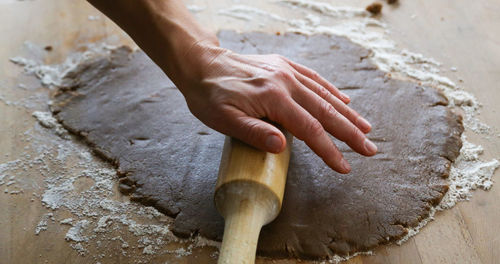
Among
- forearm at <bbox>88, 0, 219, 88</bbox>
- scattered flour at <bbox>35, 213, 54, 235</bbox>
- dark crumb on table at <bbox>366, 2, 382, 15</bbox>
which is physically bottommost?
scattered flour at <bbox>35, 213, 54, 235</bbox>

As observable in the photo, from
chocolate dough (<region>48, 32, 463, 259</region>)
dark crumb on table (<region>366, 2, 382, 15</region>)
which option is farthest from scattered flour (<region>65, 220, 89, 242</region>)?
dark crumb on table (<region>366, 2, 382, 15</region>)

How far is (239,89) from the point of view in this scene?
3.93 feet

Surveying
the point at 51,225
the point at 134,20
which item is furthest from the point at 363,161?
the point at 51,225

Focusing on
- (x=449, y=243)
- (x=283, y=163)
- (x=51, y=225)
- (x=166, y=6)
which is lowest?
(x=51, y=225)

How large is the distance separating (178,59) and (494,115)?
1167 millimetres

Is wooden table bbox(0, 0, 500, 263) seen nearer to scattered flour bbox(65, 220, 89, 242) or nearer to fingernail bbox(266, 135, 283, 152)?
scattered flour bbox(65, 220, 89, 242)

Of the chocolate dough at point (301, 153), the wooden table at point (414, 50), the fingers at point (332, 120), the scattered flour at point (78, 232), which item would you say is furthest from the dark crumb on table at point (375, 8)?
the scattered flour at point (78, 232)

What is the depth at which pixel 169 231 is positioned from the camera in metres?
1.27

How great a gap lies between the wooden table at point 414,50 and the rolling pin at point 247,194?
0.55 ft

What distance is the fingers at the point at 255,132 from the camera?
1120 mm

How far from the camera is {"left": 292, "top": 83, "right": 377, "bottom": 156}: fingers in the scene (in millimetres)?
1254

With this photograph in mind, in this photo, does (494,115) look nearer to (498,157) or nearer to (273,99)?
(498,157)

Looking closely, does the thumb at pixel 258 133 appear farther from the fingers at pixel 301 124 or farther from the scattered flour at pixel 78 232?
the scattered flour at pixel 78 232

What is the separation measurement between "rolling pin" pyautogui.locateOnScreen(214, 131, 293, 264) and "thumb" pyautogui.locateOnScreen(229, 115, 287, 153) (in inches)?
1.3
